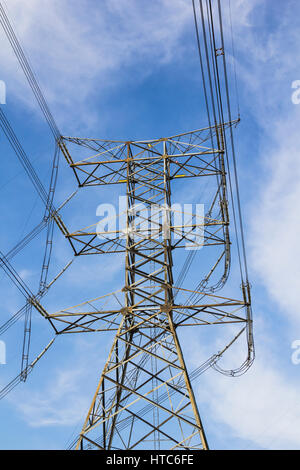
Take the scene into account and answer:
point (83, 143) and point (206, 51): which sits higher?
point (83, 143)

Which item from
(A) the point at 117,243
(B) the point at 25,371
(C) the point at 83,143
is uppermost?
(C) the point at 83,143

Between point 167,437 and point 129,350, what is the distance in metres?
4.14

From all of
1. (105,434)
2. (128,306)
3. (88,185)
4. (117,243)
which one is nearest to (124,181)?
(88,185)

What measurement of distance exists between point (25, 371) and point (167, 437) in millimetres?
6748

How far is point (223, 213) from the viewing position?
912 inches

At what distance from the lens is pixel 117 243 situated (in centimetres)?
2316

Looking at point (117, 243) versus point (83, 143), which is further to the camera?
point (83, 143)

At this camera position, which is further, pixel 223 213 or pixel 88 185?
pixel 88 185

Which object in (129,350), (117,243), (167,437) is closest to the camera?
(167,437)

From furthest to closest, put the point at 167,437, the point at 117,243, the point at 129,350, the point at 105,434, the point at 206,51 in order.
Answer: the point at 117,243 < the point at 129,350 < the point at 105,434 < the point at 167,437 < the point at 206,51

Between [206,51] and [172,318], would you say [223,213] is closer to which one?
[172,318]

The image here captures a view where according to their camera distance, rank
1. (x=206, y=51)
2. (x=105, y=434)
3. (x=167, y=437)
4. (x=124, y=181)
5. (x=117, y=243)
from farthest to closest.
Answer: (x=124, y=181)
(x=117, y=243)
(x=105, y=434)
(x=167, y=437)
(x=206, y=51)
